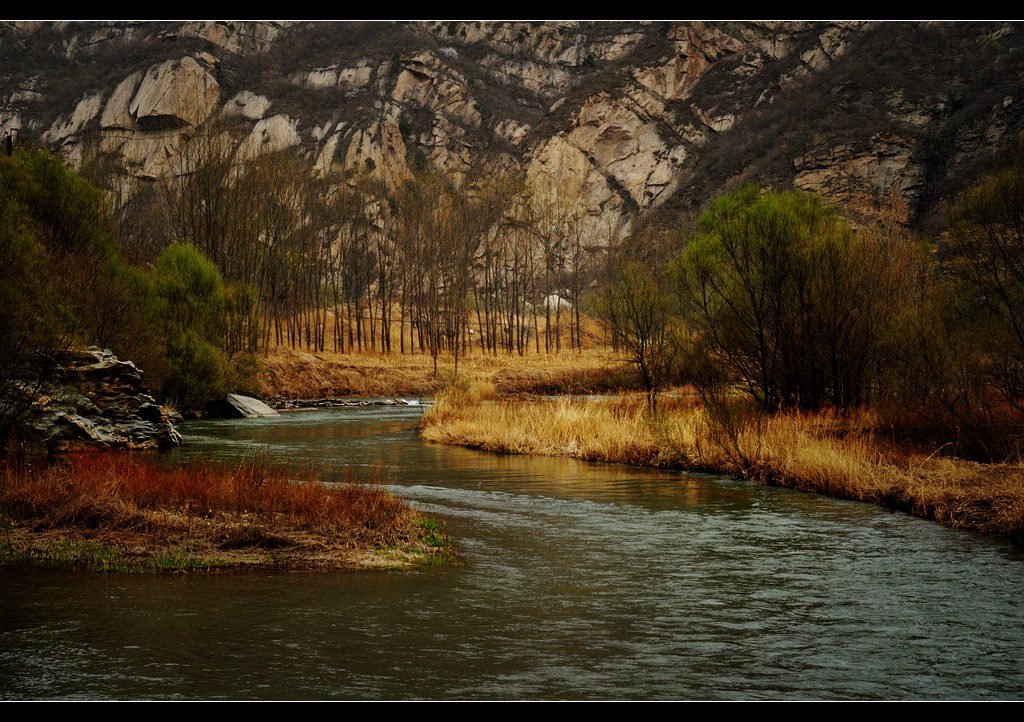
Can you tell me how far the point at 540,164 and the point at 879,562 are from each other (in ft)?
343

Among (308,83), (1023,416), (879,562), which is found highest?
(308,83)

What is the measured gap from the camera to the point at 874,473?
16062mm

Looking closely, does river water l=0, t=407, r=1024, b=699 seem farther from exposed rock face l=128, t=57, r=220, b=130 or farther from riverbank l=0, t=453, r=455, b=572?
exposed rock face l=128, t=57, r=220, b=130

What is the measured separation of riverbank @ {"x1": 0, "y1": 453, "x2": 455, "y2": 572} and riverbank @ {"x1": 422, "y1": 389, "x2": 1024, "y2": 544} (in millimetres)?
8638

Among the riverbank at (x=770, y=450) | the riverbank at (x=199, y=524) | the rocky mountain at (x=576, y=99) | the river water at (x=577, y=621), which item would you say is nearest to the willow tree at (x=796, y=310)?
the riverbank at (x=770, y=450)

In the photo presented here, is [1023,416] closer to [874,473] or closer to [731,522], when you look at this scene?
[874,473]

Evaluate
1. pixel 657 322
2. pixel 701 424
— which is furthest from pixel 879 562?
pixel 657 322

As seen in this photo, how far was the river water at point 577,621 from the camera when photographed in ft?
21.8

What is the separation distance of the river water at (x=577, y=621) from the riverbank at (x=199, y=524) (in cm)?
50

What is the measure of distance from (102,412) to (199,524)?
15.8m

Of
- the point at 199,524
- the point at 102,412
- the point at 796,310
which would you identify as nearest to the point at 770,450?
the point at 796,310

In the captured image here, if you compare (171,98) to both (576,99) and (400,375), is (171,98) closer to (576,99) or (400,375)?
(576,99)
